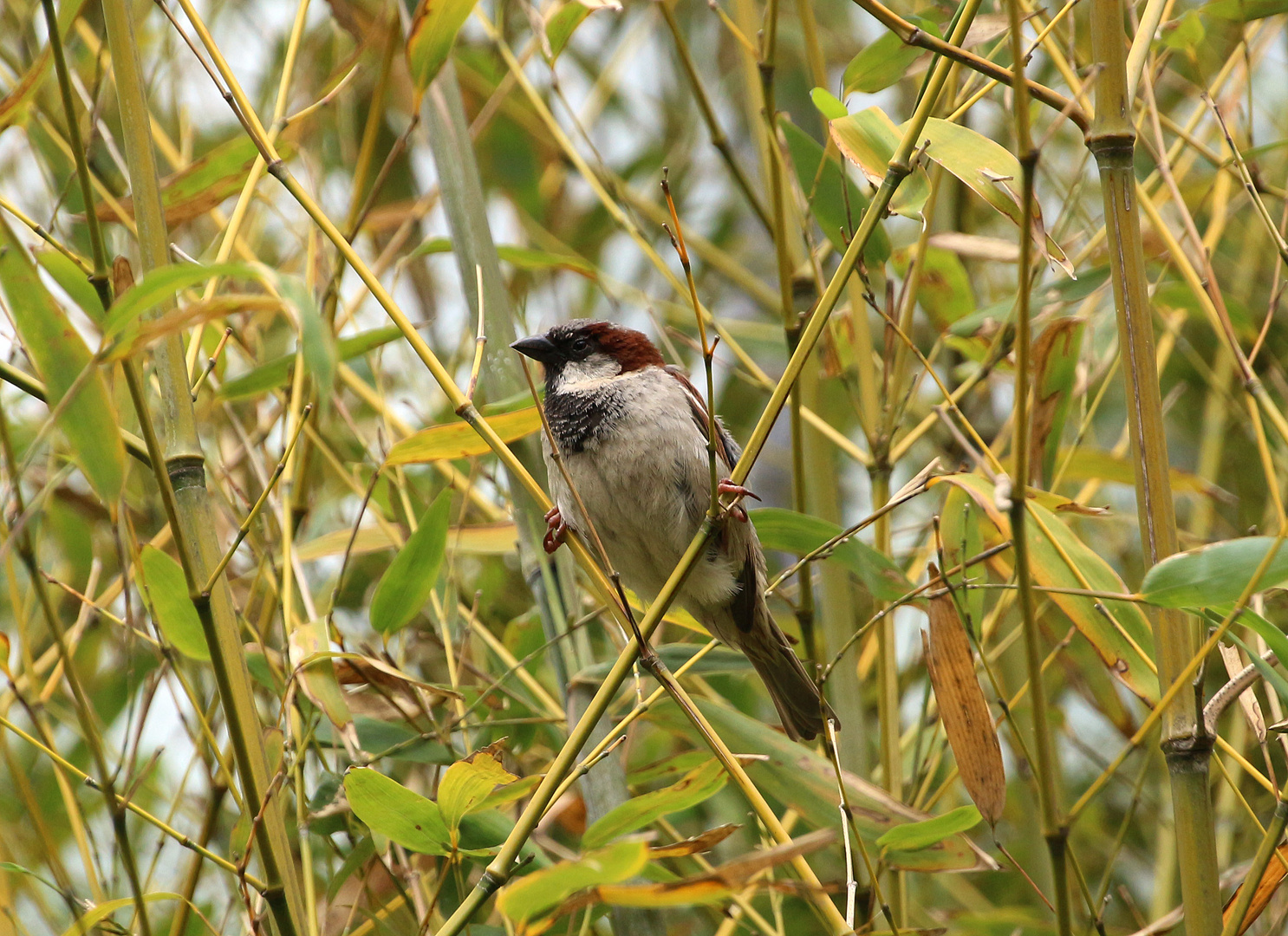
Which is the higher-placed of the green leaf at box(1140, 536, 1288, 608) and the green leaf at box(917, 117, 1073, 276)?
the green leaf at box(917, 117, 1073, 276)

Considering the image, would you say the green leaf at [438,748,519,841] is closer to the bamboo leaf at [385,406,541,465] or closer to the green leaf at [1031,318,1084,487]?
the bamboo leaf at [385,406,541,465]

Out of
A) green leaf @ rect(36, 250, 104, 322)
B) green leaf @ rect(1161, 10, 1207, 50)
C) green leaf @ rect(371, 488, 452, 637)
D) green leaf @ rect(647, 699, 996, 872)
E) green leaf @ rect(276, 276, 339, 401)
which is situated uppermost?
green leaf @ rect(1161, 10, 1207, 50)

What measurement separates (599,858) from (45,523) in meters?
2.23

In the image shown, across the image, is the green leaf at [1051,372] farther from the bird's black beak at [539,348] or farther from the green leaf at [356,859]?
the green leaf at [356,859]

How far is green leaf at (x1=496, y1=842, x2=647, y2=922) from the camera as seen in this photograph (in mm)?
835

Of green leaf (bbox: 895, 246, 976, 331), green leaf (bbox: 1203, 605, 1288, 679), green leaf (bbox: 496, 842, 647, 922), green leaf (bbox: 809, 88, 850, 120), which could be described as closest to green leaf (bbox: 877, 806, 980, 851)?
green leaf (bbox: 1203, 605, 1288, 679)

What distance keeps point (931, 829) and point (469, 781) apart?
19.8 inches

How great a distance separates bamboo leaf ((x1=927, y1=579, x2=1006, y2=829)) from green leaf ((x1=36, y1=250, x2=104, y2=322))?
98 cm

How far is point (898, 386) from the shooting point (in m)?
1.82

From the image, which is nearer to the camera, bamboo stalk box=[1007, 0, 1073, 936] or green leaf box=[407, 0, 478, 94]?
bamboo stalk box=[1007, 0, 1073, 936]

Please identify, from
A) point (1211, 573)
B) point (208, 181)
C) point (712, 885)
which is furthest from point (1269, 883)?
point (208, 181)

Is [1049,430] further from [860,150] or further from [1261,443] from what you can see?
[860,150]

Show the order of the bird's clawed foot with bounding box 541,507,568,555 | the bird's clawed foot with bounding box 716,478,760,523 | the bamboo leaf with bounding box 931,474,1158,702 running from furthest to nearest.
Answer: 1. the bird's clawed foot with bounding box 541,507,568,555
2. the bird's clawed foot with bounding box 716,478,760,523
3. the bamboo leaf with bounding box 931,474,1158,702

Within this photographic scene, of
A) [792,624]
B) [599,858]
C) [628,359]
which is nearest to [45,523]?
[628,359]
